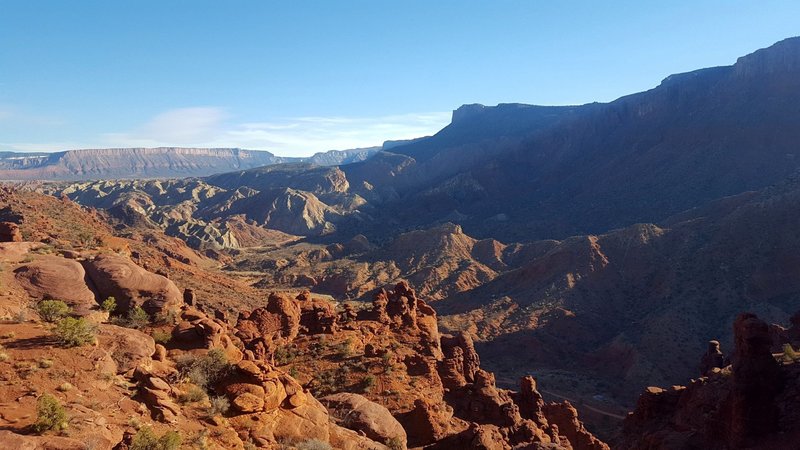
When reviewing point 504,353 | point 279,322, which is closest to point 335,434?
point 279,322

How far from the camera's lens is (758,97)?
109m

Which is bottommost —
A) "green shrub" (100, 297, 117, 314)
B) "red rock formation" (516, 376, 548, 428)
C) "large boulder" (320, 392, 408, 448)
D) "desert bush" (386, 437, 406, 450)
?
"red rock formation" (516, 376, 548, 428)

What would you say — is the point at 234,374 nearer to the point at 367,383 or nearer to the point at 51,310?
the point at 51,310

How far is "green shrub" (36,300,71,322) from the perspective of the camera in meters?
13.6

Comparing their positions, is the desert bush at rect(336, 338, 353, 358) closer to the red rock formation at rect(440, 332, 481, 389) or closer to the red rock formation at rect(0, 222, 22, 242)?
the red rock formation at rect(440, 332, 481, 389)

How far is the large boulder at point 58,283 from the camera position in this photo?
48.9 ft

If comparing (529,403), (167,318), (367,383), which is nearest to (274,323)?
(367,383)

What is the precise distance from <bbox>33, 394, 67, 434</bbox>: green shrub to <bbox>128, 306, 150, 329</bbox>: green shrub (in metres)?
5.87

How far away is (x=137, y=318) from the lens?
15.5m

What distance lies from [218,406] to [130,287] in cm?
638

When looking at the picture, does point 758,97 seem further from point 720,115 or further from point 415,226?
point 415,226

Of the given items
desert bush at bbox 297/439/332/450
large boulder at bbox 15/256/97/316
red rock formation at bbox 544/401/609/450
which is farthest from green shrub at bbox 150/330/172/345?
red rock formation at bbox 544/401/609/450

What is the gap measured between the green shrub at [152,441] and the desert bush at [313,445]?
312cm

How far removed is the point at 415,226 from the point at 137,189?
333 feet
